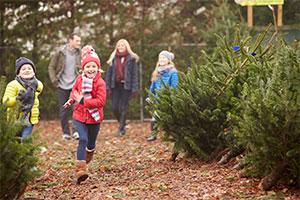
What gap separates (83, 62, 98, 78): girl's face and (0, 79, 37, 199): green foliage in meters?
2.70

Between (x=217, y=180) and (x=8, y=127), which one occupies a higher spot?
(x=8, y=127)

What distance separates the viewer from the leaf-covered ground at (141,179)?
7.34 metres

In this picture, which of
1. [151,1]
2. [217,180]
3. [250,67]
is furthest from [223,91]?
[151,1]

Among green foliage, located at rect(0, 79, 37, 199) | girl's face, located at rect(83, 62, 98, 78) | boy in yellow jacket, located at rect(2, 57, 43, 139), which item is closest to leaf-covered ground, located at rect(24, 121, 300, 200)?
green foliage, located at rect(0, 79, 37, 199)

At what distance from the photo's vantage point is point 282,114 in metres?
6.70

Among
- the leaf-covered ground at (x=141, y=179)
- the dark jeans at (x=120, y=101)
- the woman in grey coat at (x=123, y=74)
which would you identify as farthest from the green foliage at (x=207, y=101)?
the dark jeans at (x=120, y=101)

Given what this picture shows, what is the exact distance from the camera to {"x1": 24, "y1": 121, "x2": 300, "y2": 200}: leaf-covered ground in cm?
734

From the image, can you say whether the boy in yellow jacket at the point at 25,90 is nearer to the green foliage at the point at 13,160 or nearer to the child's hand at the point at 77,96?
the child's hand at the point at 77,96

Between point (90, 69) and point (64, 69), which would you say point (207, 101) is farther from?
point (64, 69)

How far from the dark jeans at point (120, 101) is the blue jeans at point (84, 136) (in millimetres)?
4897

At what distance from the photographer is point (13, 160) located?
6.28 m

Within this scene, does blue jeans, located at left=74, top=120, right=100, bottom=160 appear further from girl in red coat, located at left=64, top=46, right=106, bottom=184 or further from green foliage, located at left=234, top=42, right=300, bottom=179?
green foliage, located at left=234, top=42, right=300, bottom=179

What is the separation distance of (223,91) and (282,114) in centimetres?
216

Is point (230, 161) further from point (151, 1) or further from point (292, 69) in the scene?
point (151, 1)
